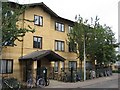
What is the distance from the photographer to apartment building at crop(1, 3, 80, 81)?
1048 inches

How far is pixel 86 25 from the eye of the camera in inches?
1319

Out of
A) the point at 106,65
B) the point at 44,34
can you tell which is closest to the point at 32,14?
the point at 44,34

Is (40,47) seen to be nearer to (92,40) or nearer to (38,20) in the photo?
(38,20)

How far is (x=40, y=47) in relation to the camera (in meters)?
30.5

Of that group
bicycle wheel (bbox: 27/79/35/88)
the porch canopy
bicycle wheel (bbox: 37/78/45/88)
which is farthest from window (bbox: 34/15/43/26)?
bicycle wheel (bbox: 27/79/35/88)

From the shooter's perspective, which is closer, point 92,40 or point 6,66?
point 6,66

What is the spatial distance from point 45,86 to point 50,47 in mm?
9090

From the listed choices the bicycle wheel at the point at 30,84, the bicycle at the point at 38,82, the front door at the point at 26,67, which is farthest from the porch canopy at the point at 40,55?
the bicycle wheel at the point at 30,84

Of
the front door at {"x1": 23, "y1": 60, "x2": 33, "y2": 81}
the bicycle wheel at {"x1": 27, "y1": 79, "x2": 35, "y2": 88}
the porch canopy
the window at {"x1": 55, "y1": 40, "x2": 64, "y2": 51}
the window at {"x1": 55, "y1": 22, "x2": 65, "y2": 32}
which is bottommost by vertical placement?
the bicycle wheel at {"x1": 27, "y1": 79, "x2": 35, "y2": 88}

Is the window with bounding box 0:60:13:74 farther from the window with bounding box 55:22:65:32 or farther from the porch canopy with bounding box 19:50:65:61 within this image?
the window with bounding box 55:22:65:32

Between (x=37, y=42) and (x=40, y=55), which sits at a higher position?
(x=37, y=42)

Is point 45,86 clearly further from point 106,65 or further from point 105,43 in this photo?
point 106,65

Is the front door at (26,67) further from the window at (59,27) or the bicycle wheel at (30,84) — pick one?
the window at (59,27)

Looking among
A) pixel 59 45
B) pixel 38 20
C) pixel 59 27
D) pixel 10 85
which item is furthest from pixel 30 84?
pixel 59 27
